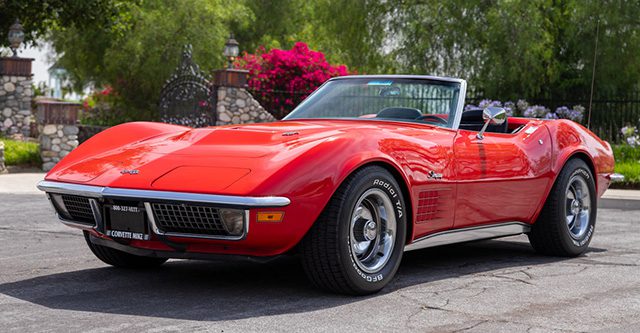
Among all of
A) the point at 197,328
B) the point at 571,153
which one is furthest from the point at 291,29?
the point at 197,328

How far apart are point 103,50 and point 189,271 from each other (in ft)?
80.3

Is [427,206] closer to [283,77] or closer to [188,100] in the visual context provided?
[188,100]

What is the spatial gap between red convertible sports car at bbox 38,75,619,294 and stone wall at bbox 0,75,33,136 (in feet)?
49.9

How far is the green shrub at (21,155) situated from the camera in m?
16.5

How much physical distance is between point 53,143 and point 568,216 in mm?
11795

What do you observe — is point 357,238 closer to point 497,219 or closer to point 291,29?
point 497,219

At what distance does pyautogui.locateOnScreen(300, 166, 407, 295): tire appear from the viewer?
5.02m

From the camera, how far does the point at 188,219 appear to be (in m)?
4.94

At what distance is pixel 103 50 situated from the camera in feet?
96.8

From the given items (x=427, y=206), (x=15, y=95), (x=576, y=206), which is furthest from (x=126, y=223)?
(x=15, y=95)

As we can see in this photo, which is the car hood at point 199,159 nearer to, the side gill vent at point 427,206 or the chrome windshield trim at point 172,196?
the chrome windshield trim at point 172,196

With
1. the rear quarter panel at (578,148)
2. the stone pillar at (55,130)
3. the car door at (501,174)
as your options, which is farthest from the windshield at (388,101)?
the stone pillar at (55,130)

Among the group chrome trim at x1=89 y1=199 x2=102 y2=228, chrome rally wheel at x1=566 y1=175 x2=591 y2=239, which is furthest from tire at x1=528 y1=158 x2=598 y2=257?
chrome trim at x1=89 y1=199 x2=102 y2=228

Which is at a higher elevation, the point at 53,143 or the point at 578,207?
the point at 578,207
